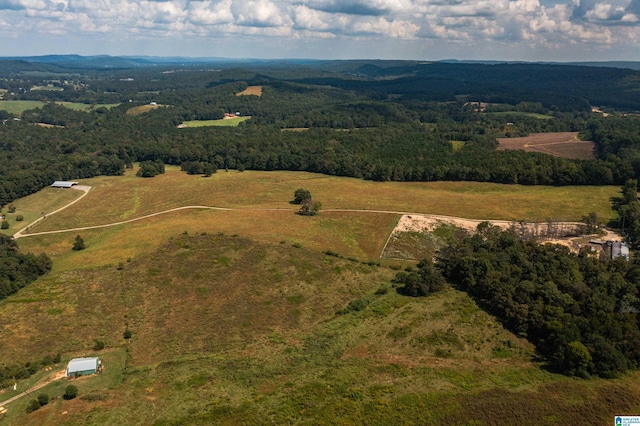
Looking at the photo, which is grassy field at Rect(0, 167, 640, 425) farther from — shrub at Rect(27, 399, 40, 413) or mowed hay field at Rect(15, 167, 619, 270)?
shrub at Rect(27, 399, 40, 413)

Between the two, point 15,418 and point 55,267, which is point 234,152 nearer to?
point 55,267

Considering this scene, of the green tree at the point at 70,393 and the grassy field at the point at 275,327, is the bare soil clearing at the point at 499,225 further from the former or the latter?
the green tree at the point at 70,393

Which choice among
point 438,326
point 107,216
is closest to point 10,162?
point 107,216

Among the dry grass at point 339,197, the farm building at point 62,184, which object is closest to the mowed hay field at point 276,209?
the dry grass at point 339,197

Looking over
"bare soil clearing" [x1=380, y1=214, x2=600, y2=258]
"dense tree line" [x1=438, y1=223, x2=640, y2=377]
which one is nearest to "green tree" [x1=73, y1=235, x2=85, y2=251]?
"bare soil clearing" [x1=380, y1=214, x2=600, y2=258]

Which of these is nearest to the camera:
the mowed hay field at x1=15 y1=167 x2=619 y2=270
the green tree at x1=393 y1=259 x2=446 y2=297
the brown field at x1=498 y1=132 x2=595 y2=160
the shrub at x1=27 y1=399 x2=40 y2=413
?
the shrub at x1=27 y1=399 x2=40 y2=413

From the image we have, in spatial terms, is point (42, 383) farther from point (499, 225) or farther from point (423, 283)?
point (499, 225)
